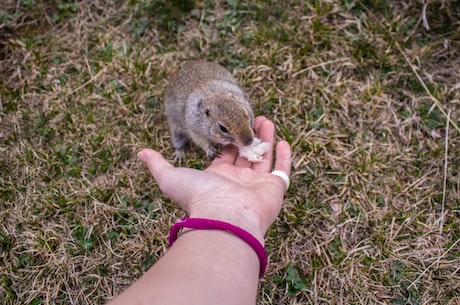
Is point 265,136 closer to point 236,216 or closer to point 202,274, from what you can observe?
point 236,216

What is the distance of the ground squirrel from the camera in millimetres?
3758

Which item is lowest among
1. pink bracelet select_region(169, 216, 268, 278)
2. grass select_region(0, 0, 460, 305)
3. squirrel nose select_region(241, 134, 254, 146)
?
grass select_region(0, 0, 460, 305)

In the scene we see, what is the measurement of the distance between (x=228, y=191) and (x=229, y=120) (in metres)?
0.80

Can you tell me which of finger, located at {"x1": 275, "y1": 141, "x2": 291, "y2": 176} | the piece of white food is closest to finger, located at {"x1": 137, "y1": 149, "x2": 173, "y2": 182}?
the piece of white food

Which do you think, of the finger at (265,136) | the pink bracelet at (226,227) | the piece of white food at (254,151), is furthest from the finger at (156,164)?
the finger at (265,136)

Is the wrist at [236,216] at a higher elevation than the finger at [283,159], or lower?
higher

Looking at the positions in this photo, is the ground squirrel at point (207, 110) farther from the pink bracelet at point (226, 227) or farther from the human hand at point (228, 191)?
the pink bracelet at point (226, 227)

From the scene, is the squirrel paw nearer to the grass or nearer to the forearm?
the grass

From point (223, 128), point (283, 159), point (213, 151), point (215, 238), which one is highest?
point (215, 238)

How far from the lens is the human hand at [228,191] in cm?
301

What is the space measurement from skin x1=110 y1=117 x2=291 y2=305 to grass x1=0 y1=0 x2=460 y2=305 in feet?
2.44

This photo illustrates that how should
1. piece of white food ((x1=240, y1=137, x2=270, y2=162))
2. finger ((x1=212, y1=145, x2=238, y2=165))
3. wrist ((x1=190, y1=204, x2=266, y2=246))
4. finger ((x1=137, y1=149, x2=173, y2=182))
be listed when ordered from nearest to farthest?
wrist ((x1=190, y1=204, x2=266, y2=246)) → finger ((x1=137, y1=149, x2=173, y2=182)) → piece of white food ((x1=240, y1=137, x2=270, y2=162)) → finger ((x1=212, y1=145, x2=238, y2=165))

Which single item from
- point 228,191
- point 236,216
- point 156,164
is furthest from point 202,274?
point 156,164

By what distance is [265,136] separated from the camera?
4.12m
